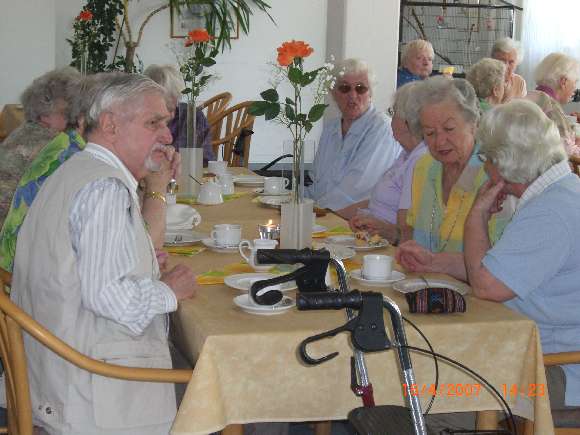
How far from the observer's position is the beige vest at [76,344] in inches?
69.6

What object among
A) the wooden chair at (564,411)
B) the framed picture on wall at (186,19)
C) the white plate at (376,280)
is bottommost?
the wooden chair at (564,411)

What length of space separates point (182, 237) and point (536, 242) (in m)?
1.08

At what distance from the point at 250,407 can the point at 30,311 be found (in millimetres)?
522

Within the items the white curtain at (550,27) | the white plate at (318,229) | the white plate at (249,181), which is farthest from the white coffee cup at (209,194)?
the white curtain at (550,27)

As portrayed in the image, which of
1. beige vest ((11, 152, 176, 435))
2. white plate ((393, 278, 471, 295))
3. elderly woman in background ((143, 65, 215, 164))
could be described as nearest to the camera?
beige vest ((11, 152, 176, 435))

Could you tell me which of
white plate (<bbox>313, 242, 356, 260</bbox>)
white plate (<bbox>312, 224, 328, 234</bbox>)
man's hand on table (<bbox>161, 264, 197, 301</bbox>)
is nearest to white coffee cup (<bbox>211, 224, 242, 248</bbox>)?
white plate (<bbox>313, 242, 356, 260</bbox>)

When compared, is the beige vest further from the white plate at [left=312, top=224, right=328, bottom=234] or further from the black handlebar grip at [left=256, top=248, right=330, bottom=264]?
the white plate at [left=312, top=224, right=328, bottom=234]

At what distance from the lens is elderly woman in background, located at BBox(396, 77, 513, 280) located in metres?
2.71

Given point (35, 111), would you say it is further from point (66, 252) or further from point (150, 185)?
point (66, 252)

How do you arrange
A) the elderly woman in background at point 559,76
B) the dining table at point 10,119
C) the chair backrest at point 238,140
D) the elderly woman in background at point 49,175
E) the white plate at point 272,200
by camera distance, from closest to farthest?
the elderly woman in background at point 49,175 < the white plate at point 272,200 < the chair backrest at point 238,140 < the dining table at point 10,119 < the elderly woman in background at point 559,76

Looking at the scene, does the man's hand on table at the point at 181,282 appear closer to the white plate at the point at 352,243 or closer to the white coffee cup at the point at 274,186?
the white plate at the point at 352,243

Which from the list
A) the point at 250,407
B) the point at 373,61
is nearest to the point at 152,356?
the point at 250,407

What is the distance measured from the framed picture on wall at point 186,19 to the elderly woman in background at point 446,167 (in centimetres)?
568

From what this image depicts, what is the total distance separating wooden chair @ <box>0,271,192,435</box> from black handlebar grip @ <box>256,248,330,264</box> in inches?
13.3
